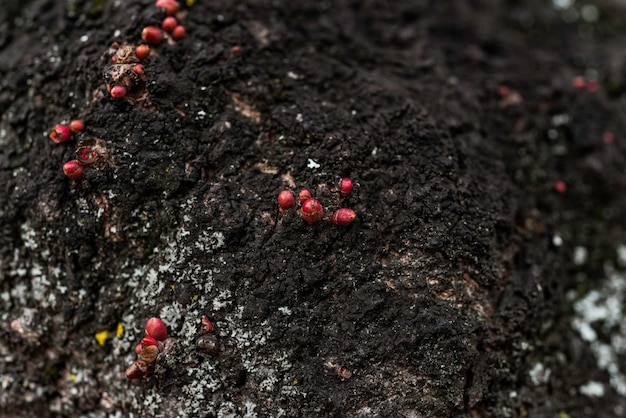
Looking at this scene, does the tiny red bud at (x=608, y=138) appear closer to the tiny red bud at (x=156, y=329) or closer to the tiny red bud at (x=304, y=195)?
the tiny red bud at (x=304, y=195)

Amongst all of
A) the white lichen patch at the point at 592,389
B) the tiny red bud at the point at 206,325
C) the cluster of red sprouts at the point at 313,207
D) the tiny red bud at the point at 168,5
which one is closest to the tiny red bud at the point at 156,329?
the tiny red bud at the point at 206,325

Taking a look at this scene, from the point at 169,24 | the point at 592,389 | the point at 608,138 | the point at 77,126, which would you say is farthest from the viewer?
the point at 608,138

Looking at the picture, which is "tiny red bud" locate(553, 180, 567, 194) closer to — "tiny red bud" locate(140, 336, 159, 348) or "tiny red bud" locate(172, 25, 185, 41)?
"tiny red bud" locate(172, 25, 185, 41)

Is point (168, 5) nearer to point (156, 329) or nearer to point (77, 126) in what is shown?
point (77, 126)

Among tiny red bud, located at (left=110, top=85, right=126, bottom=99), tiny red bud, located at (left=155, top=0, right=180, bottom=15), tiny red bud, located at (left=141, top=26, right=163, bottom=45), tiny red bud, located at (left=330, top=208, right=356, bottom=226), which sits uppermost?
tiny red bud, located at (left=155, top=0, right=180, bottom=15)

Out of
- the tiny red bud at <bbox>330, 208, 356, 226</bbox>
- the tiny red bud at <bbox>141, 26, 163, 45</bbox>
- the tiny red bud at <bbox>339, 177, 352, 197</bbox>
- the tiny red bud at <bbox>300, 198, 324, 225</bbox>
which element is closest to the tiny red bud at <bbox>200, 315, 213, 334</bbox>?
the tiny red bud at <bbox>300, 198, 324, 225</bbox>

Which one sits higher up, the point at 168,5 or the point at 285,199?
the point at 168,5

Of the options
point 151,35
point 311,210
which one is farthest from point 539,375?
point 151,35
